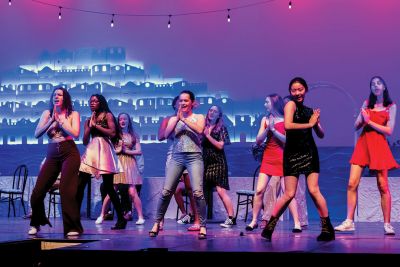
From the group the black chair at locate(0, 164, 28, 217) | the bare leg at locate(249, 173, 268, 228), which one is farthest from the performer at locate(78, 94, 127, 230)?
the black chair at locate(0, 164, 28, 217)

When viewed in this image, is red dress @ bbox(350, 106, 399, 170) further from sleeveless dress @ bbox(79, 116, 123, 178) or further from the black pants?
the black pants

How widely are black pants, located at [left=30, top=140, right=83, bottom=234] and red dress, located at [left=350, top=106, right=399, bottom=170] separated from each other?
282 cm

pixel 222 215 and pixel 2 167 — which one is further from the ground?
pixel 2 167

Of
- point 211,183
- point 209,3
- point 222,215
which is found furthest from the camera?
point 209,3

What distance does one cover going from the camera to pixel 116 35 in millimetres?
13328

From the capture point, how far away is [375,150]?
7227 mm

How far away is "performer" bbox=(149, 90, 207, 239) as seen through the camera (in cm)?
659

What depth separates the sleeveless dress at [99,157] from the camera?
8.07 m

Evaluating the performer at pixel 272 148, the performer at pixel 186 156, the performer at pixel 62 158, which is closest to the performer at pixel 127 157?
the performer at pixel 272 148

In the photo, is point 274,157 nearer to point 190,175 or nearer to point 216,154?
point 216,154

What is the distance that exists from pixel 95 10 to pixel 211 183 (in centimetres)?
555

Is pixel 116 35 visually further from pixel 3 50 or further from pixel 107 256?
Answer: pixel 107 256

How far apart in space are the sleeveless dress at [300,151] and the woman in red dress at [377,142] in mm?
1196

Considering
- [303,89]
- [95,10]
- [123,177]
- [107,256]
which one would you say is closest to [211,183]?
[123,177]
